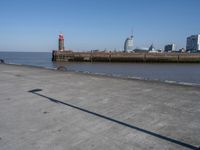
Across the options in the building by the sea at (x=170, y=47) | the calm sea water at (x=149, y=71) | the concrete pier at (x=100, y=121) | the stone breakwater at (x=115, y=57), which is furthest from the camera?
the building by the sea at (x=170, y=47)

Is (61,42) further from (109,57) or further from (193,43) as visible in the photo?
(193,43)

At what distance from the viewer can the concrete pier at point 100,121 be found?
3191mm

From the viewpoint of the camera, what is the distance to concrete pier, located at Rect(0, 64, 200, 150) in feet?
10.5

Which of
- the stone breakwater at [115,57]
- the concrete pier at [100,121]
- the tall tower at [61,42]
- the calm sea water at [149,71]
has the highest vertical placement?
the tall tower at [61,42]

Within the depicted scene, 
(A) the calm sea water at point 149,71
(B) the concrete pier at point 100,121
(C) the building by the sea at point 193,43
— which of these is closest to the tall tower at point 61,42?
(A) the calm sea water at point 149,71

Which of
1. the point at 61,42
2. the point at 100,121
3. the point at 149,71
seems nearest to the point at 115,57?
the point at 61,42

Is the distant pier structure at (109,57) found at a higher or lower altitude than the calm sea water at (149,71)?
higher

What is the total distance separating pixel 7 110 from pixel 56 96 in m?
1.68

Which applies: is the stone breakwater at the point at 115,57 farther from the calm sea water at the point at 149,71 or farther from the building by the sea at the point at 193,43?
the building by the sea at the point at 193,43

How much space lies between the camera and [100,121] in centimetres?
414

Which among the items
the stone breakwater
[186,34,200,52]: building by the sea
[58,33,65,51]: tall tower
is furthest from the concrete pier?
[186,34,200,52]: building by the sea

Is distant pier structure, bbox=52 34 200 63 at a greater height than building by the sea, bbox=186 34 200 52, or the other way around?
building by the sea, bbox=186 34 200 52

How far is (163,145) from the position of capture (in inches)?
121

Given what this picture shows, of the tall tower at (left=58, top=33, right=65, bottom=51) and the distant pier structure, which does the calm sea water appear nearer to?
the distant pier structure
